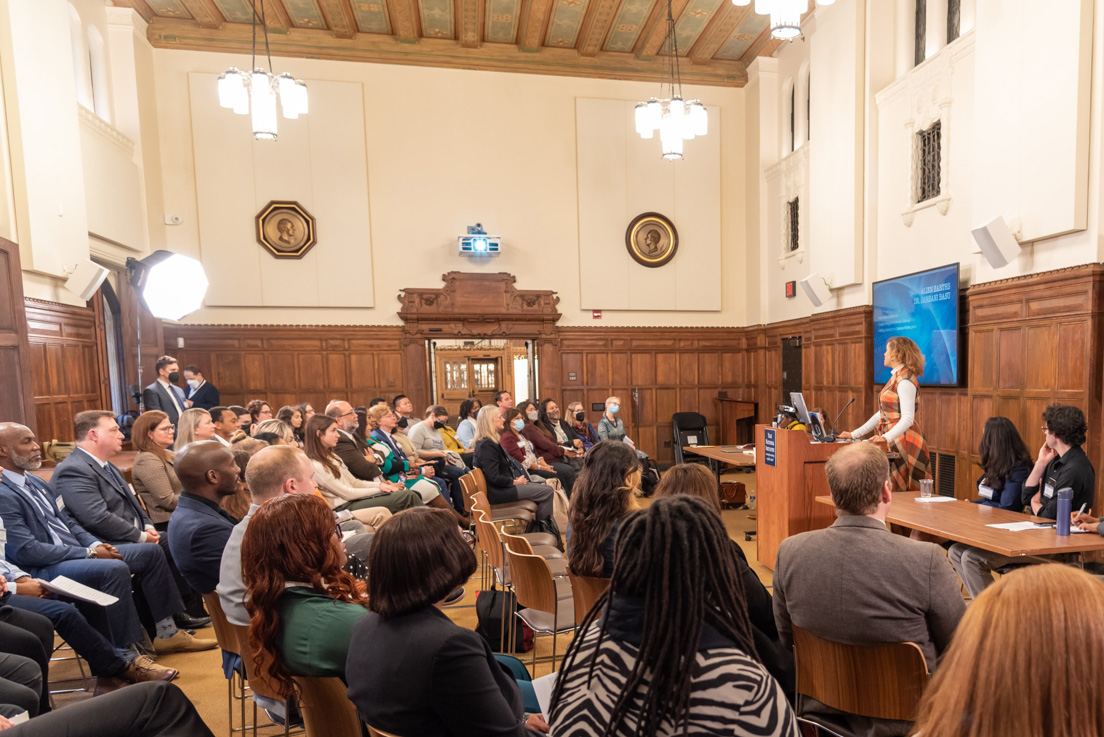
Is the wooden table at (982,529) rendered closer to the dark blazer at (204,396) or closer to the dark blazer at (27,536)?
the dark blazer at (27,536)

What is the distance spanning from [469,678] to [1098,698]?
3.80 ft

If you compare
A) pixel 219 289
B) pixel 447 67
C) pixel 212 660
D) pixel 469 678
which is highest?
pixel 447 67

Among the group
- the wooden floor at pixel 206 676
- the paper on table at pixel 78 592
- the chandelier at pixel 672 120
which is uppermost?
the chandelier at pixel 672 120

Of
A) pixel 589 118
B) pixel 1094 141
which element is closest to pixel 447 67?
pixel 589 118

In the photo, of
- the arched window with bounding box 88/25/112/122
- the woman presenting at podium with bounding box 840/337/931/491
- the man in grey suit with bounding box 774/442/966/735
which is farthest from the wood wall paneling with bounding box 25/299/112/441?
the woman presenting at podium with bounding box 840/337/931/491

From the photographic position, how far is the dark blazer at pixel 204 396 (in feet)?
25.3

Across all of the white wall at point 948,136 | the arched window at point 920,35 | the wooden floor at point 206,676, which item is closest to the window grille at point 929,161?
the white wall at point 948,136

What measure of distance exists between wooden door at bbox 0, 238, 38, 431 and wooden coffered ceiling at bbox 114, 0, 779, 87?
5.30 m

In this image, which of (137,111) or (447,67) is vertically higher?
(447,67)

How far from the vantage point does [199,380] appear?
788 centimetres

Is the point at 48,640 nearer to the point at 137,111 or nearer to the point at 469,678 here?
the point at 469,678

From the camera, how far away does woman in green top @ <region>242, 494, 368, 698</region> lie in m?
1.74

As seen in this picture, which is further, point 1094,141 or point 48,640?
point 1094,141

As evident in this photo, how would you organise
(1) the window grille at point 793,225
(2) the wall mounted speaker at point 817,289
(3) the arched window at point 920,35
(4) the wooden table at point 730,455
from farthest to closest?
(1) the window grille at point 793,225
(2) the wall mounted speaker at point 817,289
(3) the arched window at point 920,35
(4) the wooden table at point 730,455
